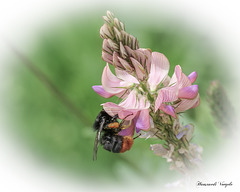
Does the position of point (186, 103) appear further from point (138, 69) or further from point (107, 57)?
point (107, 57)

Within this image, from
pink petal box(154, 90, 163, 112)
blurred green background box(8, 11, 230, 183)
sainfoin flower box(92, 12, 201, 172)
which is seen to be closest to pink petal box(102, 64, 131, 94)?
sainfoin flower box(92, 12, 201, 172)

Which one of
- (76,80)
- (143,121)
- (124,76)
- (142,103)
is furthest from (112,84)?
(76,80)

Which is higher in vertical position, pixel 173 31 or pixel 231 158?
pixel 173 31

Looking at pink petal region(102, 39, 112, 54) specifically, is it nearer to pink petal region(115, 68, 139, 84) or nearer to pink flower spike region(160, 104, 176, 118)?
pink petal region(115, 68, 139, 84)

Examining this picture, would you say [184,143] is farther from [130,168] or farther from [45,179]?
[45,179]

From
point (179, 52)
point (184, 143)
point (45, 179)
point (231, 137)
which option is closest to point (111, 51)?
point (184, 143)

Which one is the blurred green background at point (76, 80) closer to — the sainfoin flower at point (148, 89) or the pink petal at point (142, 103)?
the sainfoin flower at point (148, 89)
